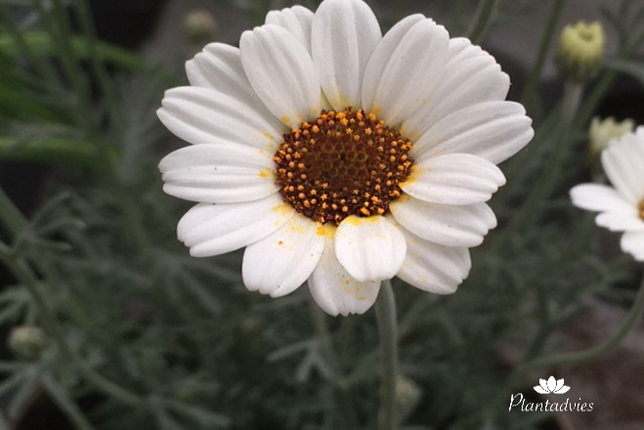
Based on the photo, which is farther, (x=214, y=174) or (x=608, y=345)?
(x=608, y=345)

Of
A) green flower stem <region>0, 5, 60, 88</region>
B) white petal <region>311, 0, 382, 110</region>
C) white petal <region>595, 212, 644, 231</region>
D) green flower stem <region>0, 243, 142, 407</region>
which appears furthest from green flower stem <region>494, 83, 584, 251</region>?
green flower stem <region>0, 5, 60, 88</region>

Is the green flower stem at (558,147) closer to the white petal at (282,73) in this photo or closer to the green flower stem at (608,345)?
the green flower stem at (608,345)

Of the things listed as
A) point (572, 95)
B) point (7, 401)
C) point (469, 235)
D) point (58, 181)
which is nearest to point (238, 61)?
point (469, 235)

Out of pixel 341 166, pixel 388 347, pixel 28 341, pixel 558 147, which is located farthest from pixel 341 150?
pixel 28 341

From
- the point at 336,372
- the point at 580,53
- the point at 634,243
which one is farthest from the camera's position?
the point at 336,372

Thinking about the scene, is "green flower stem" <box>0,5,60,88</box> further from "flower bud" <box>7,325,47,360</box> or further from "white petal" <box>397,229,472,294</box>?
"white petal" <box>397,229,472,294</box>

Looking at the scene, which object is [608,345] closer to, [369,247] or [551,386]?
[551,386]

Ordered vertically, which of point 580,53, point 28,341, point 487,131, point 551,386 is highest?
point 580,53
